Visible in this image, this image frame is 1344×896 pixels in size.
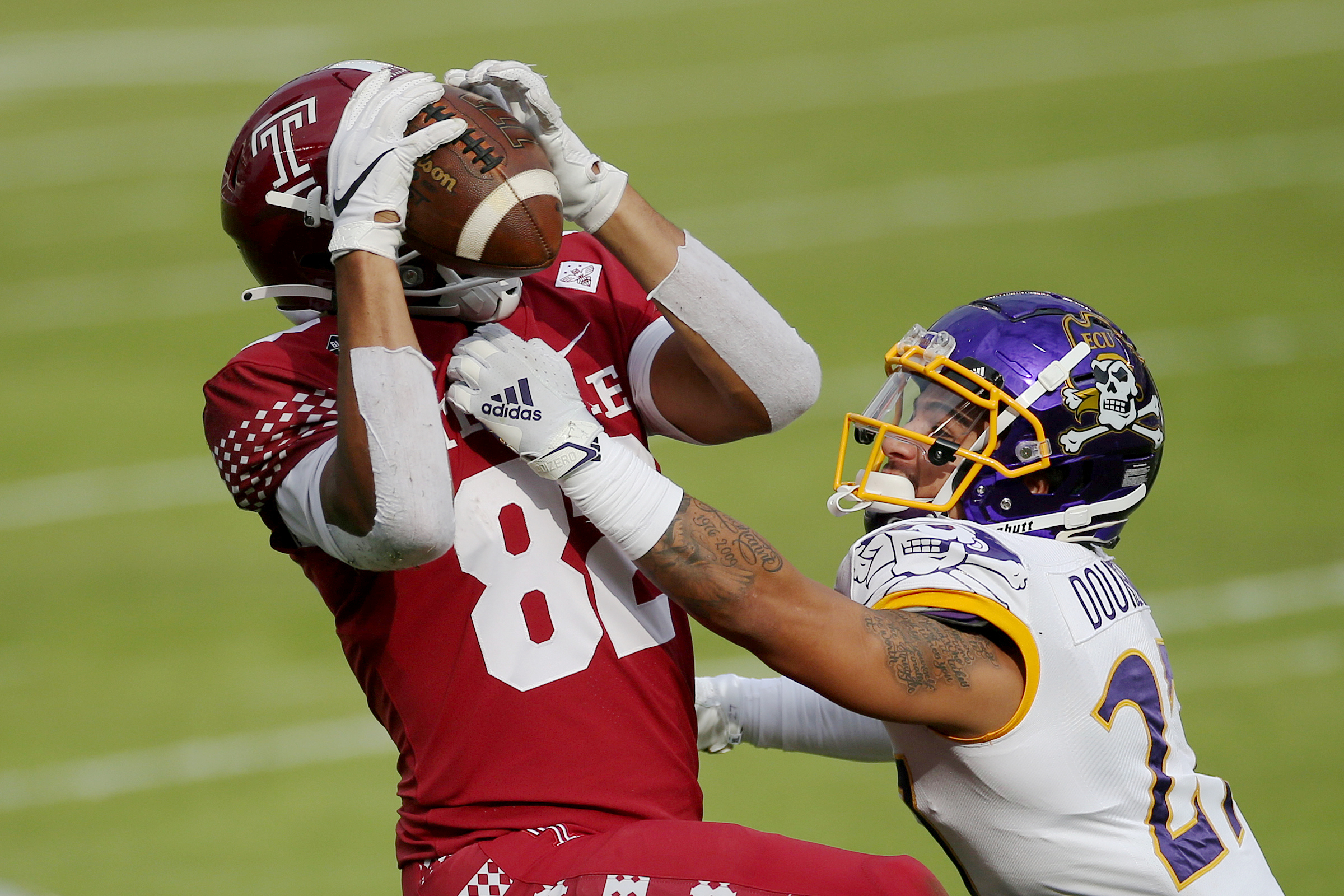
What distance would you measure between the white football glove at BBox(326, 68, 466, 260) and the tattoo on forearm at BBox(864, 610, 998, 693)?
1018 mm

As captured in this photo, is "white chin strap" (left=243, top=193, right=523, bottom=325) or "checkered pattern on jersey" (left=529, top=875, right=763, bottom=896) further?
"white chin strap" (left=243, top=193, right=523, bottom=325)

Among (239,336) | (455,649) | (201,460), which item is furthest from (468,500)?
(239,336)

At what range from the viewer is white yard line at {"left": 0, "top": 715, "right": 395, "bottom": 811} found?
573 centimetres

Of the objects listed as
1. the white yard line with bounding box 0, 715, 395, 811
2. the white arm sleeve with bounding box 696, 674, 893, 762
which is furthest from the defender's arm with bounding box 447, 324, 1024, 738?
the white yard line with bounding box 0, 715, 395, 811

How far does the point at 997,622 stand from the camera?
2.49 meters

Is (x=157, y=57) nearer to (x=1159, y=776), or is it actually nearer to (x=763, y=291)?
(x=763, y=291)

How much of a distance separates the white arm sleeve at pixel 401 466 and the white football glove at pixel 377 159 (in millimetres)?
189

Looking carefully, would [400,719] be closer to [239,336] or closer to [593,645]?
[593,645]

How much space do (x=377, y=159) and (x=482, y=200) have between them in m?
0.18

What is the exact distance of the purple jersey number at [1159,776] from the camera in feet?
8.55

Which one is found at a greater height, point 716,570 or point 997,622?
point 716,570

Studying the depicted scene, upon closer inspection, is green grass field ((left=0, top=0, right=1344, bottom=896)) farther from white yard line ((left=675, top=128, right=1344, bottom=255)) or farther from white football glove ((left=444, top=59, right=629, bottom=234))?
white football glove ((left=444, top=59, right=629, bottom=234))

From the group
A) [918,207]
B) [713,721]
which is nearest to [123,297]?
[918,207]

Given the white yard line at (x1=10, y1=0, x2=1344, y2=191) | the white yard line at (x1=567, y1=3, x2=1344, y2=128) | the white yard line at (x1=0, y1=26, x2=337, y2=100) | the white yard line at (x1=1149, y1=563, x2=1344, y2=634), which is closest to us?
the white yard line at (x1=1149, y1=563, x2=1344, y2=634)
